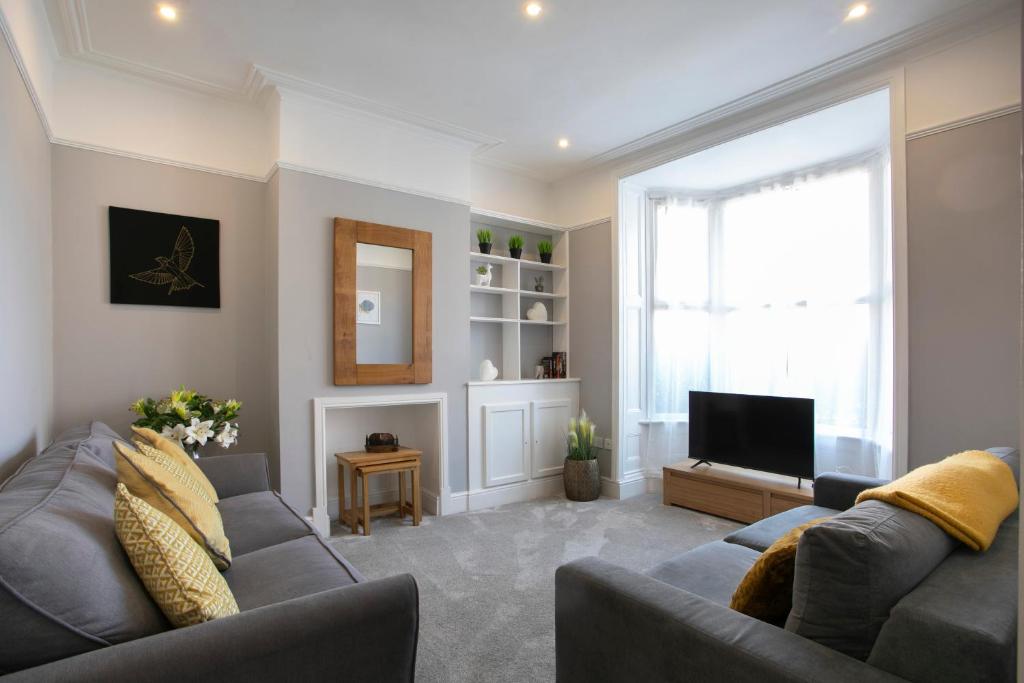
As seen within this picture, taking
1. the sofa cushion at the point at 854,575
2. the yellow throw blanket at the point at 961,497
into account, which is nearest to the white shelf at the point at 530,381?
the yellow throw blanket at the point at 961,497

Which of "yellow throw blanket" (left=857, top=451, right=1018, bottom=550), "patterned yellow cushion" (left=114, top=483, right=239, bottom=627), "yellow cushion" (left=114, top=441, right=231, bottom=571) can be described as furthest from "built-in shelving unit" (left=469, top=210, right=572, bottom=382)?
"yellow throw blanket" (left=857, top=451, right=1018, bottom=550)

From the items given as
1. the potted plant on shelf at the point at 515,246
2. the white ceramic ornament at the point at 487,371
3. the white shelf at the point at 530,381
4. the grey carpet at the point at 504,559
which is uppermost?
the potted plant on shelf at the point at 515,246

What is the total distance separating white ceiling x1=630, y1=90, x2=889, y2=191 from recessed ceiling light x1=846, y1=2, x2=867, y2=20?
56 centimetres

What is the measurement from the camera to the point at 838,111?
3.17 meters

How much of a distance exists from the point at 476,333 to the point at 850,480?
295cm

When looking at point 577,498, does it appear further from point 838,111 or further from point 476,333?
point 838,111

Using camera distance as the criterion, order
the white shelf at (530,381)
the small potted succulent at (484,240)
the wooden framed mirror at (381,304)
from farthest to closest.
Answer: the small potted succulent at (484,240) < the white shelf at (530,381) < the wooden framed mirror at (381,304)

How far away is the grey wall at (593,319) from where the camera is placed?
4.48 metres

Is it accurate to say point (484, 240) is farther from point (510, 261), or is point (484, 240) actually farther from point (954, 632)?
point (954, 632)

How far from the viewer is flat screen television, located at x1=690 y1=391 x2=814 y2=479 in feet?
11.8

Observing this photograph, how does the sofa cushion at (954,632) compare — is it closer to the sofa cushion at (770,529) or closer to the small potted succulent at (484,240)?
the sofa cushion at (770,529)

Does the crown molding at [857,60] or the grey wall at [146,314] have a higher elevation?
the crown molding at [857,60]

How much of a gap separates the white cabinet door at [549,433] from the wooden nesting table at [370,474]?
1.14 m

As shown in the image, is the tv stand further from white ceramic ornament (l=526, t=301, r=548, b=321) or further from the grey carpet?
white ceramic ornament (l=526, t=301, r=548, b=321)
